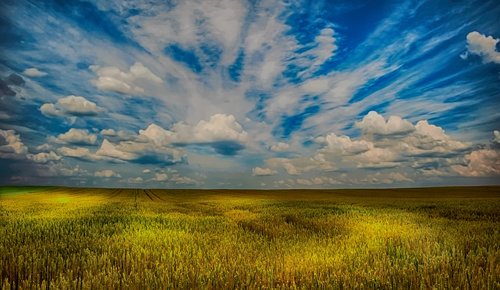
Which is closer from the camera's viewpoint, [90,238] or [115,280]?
[115,280]

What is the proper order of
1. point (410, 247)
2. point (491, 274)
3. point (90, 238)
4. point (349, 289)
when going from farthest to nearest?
point (90, 238), point (410, 247), point (491, 274), point (349, 289)

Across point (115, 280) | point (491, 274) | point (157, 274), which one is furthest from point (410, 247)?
point (115, 280)

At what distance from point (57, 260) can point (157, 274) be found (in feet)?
7.46

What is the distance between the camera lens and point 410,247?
7.98m

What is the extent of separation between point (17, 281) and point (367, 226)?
1038 centimetres

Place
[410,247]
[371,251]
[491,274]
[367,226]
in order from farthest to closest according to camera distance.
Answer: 1. [367,226]
2. [410,247]
3. [371,251]
4. [491,274]

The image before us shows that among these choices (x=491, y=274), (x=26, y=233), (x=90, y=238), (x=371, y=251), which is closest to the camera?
(x=491, y=274)

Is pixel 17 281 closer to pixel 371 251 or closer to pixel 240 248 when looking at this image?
pixel 240 248

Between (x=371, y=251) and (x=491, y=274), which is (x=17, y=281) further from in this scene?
(x=491, y=274)

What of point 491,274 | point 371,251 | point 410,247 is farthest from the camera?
point 410,247

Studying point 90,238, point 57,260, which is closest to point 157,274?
point 57,260

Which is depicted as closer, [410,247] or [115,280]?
[115,280]

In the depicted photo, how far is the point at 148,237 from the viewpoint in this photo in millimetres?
9102

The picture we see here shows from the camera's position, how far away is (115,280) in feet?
16.6
